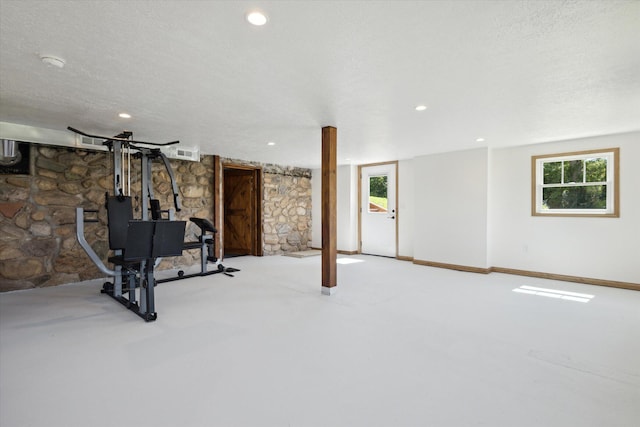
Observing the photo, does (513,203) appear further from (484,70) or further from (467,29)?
(467,29)

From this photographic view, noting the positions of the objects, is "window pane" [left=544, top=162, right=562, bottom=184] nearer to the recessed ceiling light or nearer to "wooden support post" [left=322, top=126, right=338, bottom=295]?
"wooden support post" [left=322, top=126, right=338, bottom=295]

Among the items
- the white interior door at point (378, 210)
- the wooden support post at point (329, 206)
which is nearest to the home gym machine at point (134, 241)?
the wooden support post at point (329, 206)

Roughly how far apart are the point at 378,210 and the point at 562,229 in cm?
344

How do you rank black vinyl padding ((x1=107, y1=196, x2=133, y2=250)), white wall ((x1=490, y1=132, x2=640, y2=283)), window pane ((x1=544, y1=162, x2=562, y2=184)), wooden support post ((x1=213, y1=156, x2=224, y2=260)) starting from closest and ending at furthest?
black vinyl padding ((x1=107, y1=196, x2=133, y2=250)), white wall ((x1=490, y1=132, x2=640, y2=283)), window pane ((x1=544, y1=162, x2=562, y2=184)), wooden support post ((x1=213, y1=156, x2=224, y2=260))

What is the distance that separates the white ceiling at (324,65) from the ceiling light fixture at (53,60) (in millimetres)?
46

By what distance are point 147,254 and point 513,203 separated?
5.49 metres

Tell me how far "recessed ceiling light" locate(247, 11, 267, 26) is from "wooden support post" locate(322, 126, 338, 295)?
89.1 inches

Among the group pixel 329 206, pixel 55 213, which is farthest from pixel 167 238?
pixel 55 213

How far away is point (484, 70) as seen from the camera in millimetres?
2443

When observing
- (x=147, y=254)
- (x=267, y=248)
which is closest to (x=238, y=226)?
(x=267, y=248)

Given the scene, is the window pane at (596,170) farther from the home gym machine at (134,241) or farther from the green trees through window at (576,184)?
the home gym machine at (134,241)

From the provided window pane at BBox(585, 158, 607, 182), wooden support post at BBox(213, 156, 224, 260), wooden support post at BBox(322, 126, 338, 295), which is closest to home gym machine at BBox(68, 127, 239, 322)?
wooden support post at BBox(213, 156, 224, 260)

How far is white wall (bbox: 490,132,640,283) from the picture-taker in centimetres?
446

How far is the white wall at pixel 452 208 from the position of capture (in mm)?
5574
